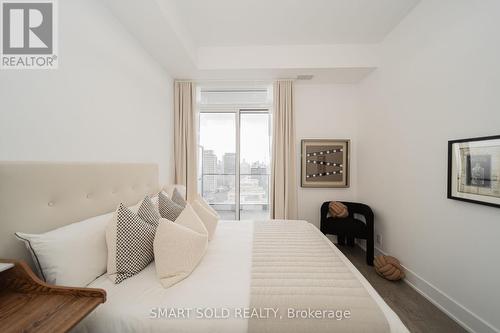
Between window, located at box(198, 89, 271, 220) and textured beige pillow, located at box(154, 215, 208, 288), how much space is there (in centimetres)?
208

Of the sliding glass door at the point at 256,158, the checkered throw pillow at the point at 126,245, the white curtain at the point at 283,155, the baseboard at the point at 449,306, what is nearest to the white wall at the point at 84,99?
the checkered throw pillow at the point at 126,245

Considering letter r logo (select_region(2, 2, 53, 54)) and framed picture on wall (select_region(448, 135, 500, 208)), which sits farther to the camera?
framed picture on wall (select_region(448, 135, 500, 208))

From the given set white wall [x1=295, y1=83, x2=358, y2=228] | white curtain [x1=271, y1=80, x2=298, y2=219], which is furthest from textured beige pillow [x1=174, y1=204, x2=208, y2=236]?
white wall [x1=295, y1=83, x2=358, y2=228]

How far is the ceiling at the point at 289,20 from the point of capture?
1946mm

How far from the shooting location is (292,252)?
1.42 metres

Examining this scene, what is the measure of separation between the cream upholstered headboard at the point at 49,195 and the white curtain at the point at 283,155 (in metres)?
2.02

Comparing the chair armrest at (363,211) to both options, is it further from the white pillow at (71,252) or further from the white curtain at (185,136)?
the white pillow at (71,252)

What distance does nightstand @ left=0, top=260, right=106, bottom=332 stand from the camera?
667 mm

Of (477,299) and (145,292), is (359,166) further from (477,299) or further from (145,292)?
(145,292)

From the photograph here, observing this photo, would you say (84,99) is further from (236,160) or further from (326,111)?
(326,111)

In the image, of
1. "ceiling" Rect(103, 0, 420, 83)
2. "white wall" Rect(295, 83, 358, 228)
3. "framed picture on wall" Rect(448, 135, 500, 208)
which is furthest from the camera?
"white wall" Rect(295, 83, 358, 228)

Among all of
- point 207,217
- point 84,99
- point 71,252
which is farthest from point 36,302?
point 84,99

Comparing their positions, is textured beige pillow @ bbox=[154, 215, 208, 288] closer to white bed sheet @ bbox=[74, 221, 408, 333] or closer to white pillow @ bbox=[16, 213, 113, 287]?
white bed sheet @ bbox=[74, 221, 408, 333]

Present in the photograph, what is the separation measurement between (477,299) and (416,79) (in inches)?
75.9
